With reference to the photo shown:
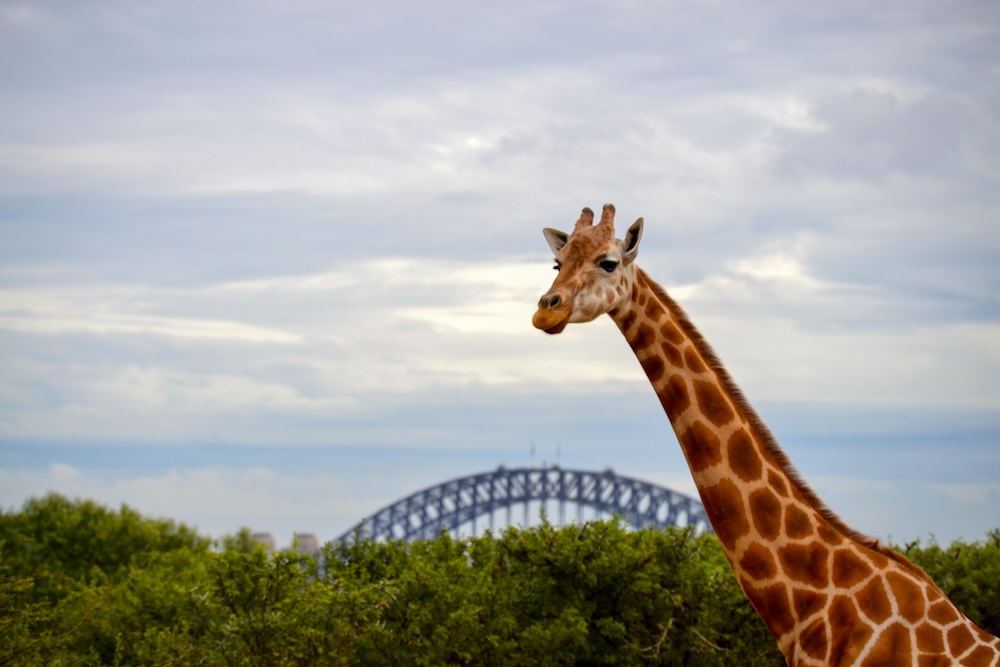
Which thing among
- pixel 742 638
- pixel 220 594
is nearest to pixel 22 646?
pixel 220 594

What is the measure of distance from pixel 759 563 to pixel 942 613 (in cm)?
129

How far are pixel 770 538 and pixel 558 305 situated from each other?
7.92ft

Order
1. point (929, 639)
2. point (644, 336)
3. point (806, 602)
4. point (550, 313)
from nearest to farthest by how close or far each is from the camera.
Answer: point (550, 313), point (929, 639), point (806, 602), point (644, 336)

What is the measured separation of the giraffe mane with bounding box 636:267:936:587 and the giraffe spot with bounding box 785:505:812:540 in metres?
0.17

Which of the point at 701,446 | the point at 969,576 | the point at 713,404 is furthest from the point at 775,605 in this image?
the point at 969,576

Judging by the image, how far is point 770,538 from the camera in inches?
358

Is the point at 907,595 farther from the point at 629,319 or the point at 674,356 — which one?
the point at 629,319

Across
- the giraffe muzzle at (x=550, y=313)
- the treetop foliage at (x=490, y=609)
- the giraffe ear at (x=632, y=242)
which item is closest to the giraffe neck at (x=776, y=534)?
the giraffe ear at (x=632, y=242)

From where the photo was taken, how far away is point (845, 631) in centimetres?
877

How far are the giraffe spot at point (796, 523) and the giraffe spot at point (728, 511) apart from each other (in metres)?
0.29

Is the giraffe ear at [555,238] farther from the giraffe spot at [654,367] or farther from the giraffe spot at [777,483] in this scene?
the giraffe spot at [777,483]

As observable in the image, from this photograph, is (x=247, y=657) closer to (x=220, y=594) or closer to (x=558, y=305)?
(x=220, y=594)

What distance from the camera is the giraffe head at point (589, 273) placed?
834 cm

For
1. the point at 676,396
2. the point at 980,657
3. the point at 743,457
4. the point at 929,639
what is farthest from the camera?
the point at 676,396
